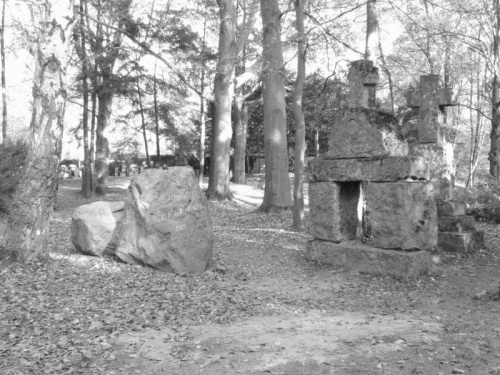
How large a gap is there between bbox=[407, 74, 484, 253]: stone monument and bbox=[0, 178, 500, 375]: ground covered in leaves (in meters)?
0.71

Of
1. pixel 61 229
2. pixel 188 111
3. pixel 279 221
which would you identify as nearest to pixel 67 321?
pixel 61 229

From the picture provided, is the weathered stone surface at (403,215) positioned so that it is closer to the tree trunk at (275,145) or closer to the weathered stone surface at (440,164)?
the weathered stone surface at (440,164)

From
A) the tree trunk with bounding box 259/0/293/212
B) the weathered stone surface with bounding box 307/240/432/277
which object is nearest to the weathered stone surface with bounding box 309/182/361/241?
the weathered stone surface with bounding box 307/240/432/277

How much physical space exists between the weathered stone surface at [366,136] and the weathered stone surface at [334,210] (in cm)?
65

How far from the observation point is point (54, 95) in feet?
24.8

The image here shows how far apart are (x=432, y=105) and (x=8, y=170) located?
43.9 feet

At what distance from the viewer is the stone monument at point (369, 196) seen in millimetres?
7926

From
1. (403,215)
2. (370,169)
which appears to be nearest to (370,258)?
(403,215)

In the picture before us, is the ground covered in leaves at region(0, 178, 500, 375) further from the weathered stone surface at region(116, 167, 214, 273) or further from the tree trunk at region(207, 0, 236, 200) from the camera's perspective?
the tree trunk at region(207, 0, 236, 200)

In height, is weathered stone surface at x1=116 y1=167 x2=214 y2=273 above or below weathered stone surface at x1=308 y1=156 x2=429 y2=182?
below

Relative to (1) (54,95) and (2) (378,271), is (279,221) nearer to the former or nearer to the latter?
(2) (378,271)

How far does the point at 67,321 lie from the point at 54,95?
375 centimetres

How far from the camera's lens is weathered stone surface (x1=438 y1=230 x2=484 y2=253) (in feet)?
30.9

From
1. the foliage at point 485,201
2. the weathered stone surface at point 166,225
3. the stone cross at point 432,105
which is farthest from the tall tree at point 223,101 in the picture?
the weathered stone surface at point 166,225
